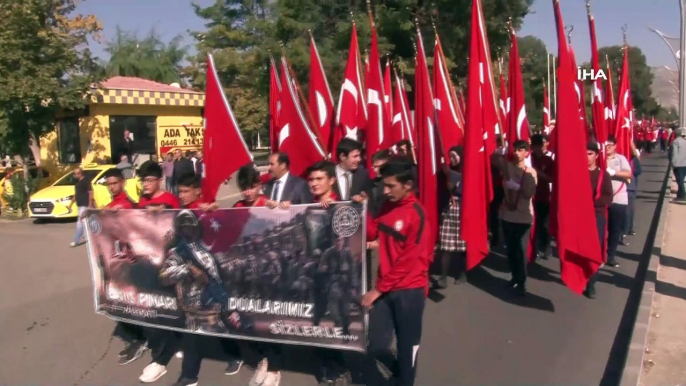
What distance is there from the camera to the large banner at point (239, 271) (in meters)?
4.46

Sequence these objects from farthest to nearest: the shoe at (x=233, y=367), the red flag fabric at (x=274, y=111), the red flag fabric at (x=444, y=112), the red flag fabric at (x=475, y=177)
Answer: the red flag fabric at (x=274, y=111)
the red flag fabric at (x=444, y=112)
the red flag fabric at (x=475, y=177)
the shoe at (x=233, y=367)

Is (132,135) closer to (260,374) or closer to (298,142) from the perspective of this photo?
(298,142)

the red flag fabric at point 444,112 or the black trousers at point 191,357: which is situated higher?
the red flag fabric at point 444,112

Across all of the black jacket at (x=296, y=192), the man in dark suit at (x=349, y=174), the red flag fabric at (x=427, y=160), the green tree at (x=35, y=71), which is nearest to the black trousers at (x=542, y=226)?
the red flag fabric at (x=427, y=160)

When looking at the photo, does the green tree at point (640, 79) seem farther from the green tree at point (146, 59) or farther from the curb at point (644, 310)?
the curb at point (644, 310)

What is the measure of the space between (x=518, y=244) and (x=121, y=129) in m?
18.5

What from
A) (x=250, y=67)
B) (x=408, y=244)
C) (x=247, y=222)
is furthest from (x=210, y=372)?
(x=250, y=67)

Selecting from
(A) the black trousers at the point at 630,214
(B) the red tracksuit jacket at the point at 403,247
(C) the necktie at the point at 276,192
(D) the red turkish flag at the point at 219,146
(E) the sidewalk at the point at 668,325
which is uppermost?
(D) the red turkish flag at the point at 219,146

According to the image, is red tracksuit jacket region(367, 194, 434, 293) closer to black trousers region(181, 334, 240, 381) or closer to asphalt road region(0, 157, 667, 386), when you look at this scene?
asphalt road region(0, 157, 667, 386)

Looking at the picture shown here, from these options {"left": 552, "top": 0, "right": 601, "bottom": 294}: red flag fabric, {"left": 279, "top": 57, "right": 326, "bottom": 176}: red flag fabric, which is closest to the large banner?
{"left": 279, "top": 57, "right": 326, "bottom": 176}: red flag fabric

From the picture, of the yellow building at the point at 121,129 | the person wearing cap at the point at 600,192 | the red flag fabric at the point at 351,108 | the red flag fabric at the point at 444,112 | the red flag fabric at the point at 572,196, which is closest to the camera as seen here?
the red flag fabric at the point at 572,196

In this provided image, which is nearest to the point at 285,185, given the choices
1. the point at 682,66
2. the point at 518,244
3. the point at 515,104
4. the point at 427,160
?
the point at 427,160

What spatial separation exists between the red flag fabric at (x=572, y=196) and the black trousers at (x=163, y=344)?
3.56 m

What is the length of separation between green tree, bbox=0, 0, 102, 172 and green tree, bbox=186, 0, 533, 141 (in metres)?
6.93
